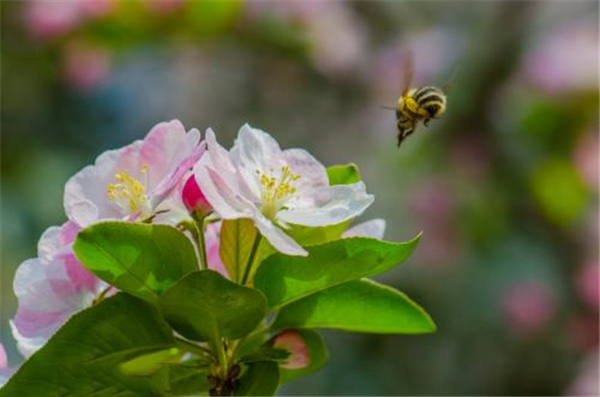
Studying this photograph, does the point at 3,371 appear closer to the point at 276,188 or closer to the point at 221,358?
the point at 221,358

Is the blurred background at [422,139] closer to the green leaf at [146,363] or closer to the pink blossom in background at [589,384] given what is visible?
the pink blossom in background at [589,384]

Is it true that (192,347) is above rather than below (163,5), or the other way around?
below

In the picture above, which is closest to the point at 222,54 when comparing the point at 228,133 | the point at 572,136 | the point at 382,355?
the point at 228,133

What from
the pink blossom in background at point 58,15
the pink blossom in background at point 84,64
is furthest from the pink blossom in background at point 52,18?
the pink blossom in background at point 84,64

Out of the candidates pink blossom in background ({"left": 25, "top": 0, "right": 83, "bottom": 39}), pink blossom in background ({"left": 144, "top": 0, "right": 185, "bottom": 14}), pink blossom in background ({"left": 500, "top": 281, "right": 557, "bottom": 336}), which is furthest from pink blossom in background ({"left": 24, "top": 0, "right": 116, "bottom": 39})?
pink blossom in background ({"left": 500, "top": 281, "right": 557, "bottom": 336})

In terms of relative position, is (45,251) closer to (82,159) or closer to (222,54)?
(82,159)

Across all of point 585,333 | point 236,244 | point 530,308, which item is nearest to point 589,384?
point 585,333
